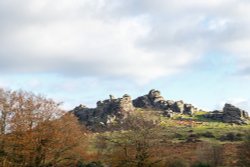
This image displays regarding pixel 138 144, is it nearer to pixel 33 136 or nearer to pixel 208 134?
pixel 33 136

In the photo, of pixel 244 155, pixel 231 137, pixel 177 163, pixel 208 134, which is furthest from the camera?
pixel 208 134

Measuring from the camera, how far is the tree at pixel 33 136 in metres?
68.2

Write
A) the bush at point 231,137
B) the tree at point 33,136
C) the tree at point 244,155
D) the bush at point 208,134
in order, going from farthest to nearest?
the bush at point 208,134
the bush at point 231,137
the tree at point 244,155
the tree at point 33,136

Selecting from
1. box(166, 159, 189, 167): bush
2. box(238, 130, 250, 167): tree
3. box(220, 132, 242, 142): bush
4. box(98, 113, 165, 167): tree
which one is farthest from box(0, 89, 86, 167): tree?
box(220, 132, 242, 142): bush

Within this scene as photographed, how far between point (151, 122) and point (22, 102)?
73.9ft

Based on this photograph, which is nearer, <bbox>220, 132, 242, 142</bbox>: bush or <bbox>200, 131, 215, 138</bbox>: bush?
<bbox>220, 132, 242, 142</bbox>: bush

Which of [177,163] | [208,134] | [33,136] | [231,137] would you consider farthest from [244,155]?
[208,134]

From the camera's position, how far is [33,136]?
6769cm

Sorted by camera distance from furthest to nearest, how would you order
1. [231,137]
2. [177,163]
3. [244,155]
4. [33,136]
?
[231,137]
[177,163]
[244,155]
[33,136]

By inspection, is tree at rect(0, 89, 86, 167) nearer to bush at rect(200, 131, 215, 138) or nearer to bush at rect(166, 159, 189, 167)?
bush at rect(166, 159, 189, 167)

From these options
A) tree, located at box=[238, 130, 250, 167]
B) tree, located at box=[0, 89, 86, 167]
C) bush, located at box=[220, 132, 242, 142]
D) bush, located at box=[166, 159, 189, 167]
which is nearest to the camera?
tree, located at box=[0, 89, 86, 167]

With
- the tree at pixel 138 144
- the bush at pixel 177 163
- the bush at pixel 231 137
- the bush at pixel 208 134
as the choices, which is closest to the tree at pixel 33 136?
the tree at pixel 138 144

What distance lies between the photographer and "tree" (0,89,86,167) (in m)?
68.2

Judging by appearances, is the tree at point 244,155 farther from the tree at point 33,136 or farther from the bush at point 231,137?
the bush at point 231,137
